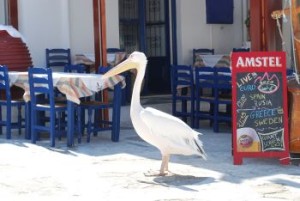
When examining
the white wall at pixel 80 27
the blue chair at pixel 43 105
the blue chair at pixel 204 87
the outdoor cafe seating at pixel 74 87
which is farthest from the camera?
the white wall at pixel 80 27

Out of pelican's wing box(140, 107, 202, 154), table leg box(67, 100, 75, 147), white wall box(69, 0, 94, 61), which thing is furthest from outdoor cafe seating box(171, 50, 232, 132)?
white wall box(69, 0, 94, 61)

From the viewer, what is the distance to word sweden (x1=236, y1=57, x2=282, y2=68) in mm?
6758

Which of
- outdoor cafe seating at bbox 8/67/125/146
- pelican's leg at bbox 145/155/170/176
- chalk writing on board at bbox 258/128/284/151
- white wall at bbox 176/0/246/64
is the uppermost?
white wall at bbox 176/0/246/64

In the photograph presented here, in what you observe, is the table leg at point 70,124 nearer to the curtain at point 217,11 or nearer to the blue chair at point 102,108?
the blue chair at point 102,108

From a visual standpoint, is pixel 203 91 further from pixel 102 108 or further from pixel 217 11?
pixel 217 11

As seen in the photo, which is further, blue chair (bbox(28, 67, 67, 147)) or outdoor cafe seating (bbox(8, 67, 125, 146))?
blue chair (bbox(28, 67, 67, 147))

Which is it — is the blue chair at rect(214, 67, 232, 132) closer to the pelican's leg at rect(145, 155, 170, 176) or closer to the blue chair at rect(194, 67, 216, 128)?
the blue chair at rect(194, 67, 216, 128)

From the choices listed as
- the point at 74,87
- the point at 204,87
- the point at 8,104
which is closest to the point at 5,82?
the point at 8,104

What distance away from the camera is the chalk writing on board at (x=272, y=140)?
679 cm

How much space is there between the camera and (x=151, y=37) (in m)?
13.9

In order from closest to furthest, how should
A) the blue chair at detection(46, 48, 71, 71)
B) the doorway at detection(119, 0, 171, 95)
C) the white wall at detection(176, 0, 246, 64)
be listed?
the blue chair at detection(46, 48, 71, 71) → the doorway at detection(119, 0, 171, 95) → the white wall at detection(176, 0, 246, 64)

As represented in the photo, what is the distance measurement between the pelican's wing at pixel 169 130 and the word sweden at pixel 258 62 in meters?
0.97

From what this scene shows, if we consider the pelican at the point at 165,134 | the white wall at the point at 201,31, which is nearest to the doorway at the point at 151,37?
the white wall at the point at 201,31

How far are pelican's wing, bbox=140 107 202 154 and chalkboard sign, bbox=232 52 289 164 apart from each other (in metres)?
0.70
